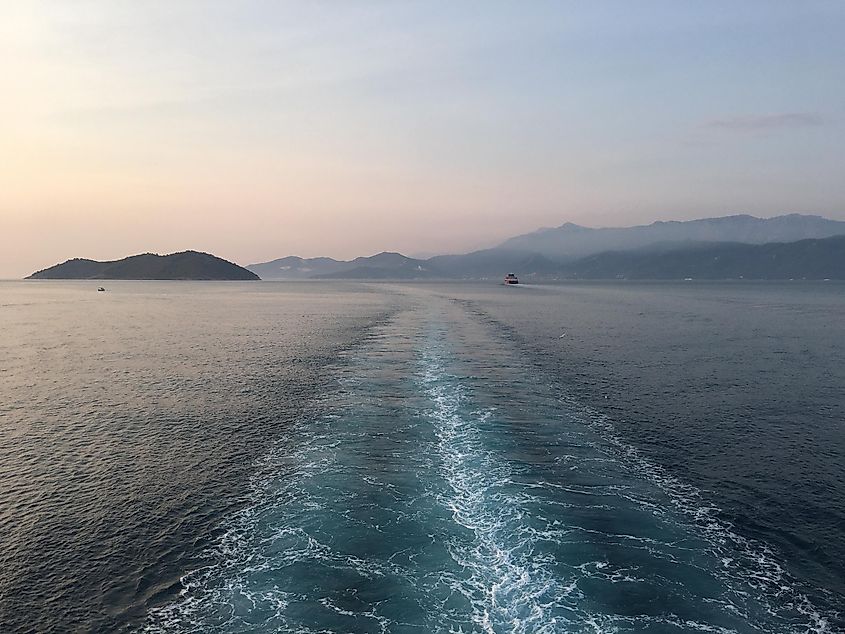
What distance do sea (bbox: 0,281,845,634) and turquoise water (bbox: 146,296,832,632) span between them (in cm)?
11

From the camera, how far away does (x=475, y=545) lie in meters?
22.9

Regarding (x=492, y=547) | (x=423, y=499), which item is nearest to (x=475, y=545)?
(x=492, y=547)

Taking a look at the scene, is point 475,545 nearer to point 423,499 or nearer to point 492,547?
point 492,547

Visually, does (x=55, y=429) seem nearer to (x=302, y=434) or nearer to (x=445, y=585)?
(x=302, y=434)

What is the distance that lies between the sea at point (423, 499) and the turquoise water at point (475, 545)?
0.38ft

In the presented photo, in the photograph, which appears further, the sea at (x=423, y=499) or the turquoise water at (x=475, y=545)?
the sea at (x=423, y=499)

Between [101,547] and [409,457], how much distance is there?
53.9 feet

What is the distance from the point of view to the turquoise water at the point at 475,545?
18.5 meters

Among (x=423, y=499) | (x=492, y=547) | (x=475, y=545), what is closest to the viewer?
(x=492, y=547)

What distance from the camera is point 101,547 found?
22.9m

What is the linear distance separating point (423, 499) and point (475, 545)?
4669 mm

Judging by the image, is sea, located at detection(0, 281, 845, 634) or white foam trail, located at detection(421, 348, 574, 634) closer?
white foam trail, located at detection(421, 348, 574, 634)

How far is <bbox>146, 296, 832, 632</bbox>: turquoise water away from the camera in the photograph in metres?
18.5

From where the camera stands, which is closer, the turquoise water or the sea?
the turquoise water
